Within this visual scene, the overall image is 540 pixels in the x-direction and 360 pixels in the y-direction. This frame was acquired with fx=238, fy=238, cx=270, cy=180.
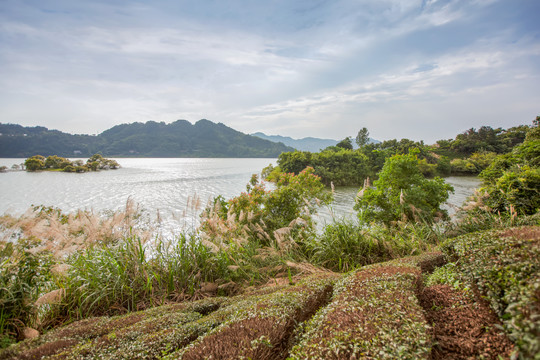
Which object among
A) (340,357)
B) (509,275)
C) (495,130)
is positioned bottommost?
(340,357)

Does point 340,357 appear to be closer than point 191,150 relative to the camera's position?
Yes

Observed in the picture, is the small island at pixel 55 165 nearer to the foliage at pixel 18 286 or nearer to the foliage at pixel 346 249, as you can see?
the foliage at pixel 18 286

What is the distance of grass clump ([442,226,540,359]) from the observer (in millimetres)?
840

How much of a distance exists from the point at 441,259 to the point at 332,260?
2011mm

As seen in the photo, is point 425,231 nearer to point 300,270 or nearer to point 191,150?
point 300,270

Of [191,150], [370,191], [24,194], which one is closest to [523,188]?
[370,191]

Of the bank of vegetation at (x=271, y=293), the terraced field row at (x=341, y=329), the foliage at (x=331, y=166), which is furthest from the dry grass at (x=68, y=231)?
the foliage at (x=331, y=166)

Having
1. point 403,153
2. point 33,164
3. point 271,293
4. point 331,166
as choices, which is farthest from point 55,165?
point 403,153

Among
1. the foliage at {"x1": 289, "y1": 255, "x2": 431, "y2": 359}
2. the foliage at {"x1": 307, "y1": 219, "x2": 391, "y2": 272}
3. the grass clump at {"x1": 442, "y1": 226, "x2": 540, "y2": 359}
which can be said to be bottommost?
the foliage at {"x1": 307, "y1": 219, "x2": 391, "y2": 272}

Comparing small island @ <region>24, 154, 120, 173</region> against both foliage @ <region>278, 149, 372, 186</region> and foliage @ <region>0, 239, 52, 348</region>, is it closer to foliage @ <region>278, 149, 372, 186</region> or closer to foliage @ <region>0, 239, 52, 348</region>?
foliage @ <region>278, 149, 372, 186</region>

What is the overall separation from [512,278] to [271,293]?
208 cm

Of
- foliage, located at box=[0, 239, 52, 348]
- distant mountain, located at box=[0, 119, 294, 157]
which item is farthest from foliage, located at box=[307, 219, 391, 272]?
distant mountain, located at box=[0, 119, 294, 157]

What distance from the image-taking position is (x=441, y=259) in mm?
2984

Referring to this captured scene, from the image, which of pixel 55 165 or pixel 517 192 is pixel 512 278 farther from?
pixel 55 165
